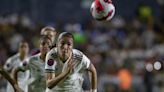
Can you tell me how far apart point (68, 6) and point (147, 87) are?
5.89m

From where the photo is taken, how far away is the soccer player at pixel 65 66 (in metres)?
9.38

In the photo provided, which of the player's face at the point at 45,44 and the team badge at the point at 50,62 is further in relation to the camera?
the player's face at the point at 45,44

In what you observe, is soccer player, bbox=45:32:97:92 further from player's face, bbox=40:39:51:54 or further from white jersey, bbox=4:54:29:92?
white jersey, bbox=4:54:29:92

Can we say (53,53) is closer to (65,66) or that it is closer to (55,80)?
(65,66)

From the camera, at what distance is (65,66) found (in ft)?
31.3

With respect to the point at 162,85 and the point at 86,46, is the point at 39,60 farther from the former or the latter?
Result: the point at 86,46

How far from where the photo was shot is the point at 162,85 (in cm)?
1819

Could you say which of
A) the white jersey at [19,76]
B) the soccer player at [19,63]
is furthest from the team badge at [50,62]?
the soccer player at [19,63]

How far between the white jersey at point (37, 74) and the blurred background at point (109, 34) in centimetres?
610

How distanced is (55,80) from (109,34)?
12.0 meters

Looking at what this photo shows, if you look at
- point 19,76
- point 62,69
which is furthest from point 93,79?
point 19,76

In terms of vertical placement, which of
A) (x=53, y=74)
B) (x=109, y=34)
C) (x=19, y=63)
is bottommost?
(x=53, y=74)

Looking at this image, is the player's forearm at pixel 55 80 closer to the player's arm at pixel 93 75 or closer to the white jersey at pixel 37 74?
the player's arm at pixel 93 75

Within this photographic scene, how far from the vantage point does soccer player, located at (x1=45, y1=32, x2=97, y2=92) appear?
9383 millimetres
